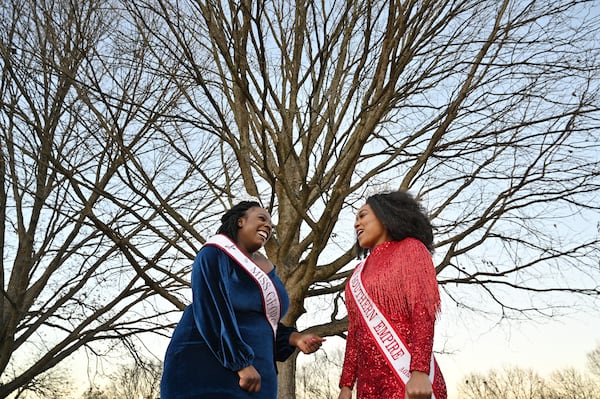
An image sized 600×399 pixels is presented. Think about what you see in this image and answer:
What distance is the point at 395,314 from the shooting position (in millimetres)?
2727

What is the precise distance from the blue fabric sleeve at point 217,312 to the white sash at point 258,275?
0.06m

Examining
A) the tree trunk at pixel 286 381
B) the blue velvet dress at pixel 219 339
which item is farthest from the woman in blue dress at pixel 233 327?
the tree trunk at pixel 286 381

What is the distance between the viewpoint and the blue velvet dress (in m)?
2.65

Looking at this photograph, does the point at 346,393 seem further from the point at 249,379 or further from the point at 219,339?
the point at 219,339

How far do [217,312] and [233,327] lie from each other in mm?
97

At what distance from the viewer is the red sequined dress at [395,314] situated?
101 inches

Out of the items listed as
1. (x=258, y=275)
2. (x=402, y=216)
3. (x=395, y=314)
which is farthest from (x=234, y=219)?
(x=395, y=314)

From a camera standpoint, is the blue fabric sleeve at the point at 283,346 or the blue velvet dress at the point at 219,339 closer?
the blue velvet dress at the point at 219,339

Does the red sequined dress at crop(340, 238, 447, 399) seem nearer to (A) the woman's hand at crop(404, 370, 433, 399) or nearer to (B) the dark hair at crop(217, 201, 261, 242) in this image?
(A) the woman's hand at crop(404, 370, 433, 399)

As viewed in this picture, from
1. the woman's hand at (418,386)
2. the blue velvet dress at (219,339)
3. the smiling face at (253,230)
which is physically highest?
the smiling face at (253,230)

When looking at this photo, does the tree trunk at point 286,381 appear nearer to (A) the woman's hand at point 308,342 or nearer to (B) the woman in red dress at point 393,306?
(A) the woman's hand at point 308,342

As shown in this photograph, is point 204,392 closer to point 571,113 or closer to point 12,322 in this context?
point 571,113

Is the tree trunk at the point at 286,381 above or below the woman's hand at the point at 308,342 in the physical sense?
above

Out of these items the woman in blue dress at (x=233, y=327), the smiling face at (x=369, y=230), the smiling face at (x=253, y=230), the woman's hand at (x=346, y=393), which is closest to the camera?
the woman in blue dress at (x=233, y=327)
